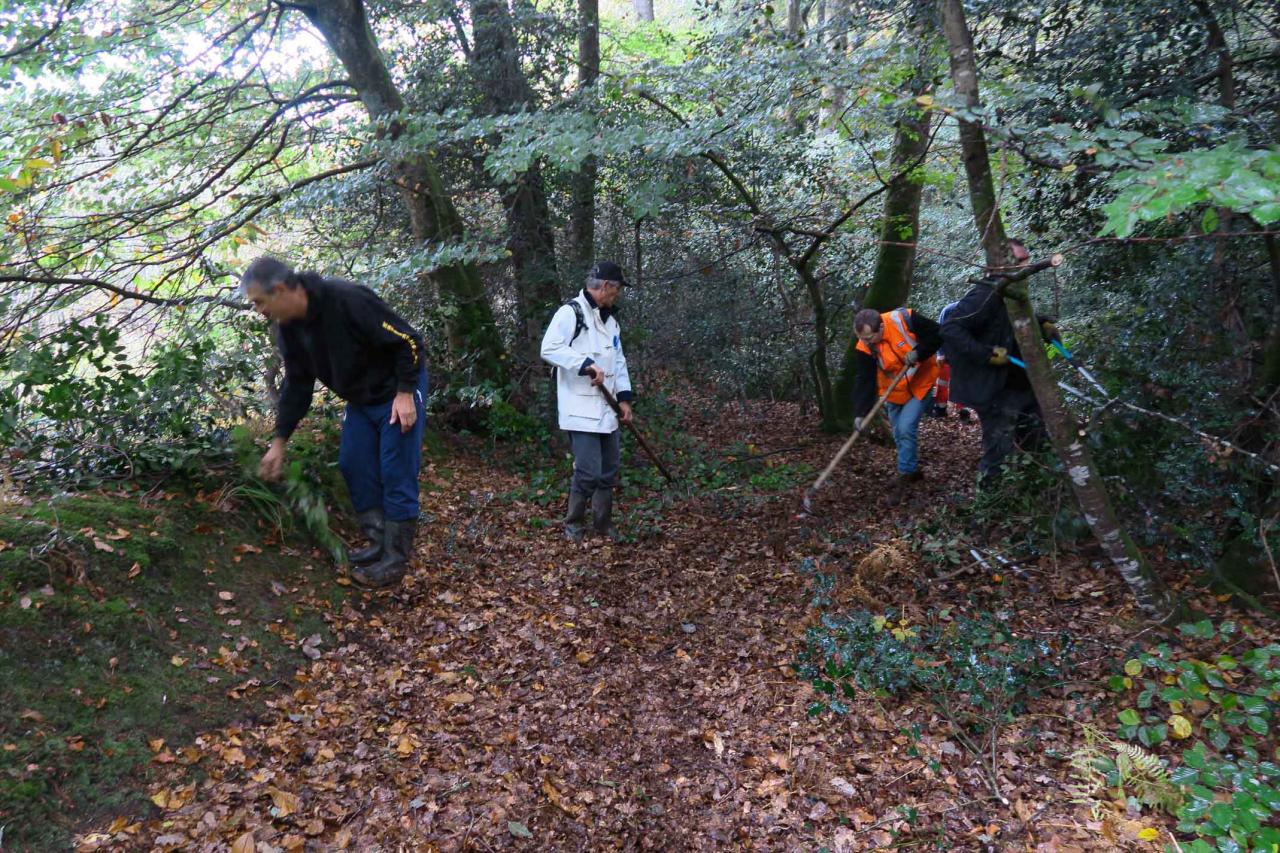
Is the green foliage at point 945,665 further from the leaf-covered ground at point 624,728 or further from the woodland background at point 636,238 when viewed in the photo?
the woodland background at point 636,238

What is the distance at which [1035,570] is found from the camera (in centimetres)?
480

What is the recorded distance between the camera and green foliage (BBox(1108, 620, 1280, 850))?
2705 mm

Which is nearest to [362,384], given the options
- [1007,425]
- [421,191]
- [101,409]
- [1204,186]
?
[101,409]

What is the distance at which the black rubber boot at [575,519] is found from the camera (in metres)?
5.91

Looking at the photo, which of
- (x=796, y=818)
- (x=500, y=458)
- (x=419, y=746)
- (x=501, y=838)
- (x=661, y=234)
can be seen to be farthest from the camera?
(x=661, y=234)

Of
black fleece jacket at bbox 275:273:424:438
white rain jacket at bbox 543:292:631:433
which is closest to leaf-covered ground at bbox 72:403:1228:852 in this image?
white rain jacket at bbox 543:292:631:433

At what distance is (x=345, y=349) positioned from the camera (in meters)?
4.20

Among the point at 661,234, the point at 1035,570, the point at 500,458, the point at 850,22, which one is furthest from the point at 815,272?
the point at 1035,570

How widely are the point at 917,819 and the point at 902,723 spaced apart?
61 centimetres

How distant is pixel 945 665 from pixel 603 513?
110 inches

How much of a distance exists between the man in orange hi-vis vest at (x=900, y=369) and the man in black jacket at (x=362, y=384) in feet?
11.6

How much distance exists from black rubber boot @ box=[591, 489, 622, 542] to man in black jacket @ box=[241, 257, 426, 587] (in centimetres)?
157

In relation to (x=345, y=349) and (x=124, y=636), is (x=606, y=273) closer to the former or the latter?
(x=345, y=349)

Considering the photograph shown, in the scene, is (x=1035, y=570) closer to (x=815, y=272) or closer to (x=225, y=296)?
(x=815, y=272)
